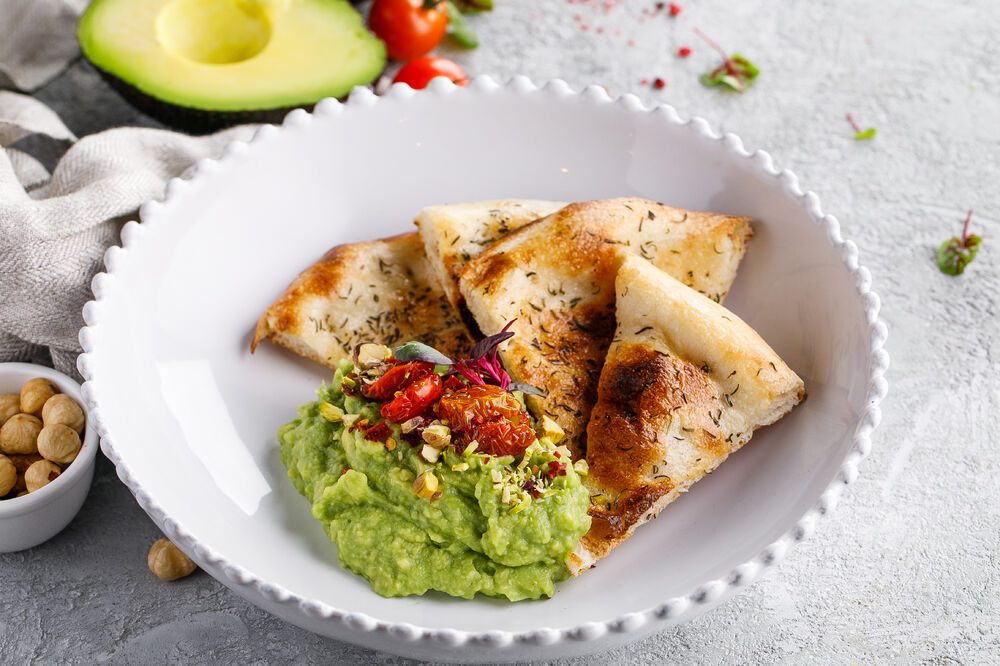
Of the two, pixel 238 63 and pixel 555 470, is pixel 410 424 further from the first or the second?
pixel 238 63

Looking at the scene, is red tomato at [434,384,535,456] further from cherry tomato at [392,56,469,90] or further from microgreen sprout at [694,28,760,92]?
microgreen sprout at [694,28,760,92]

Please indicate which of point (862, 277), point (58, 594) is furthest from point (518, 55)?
point (58, 594)

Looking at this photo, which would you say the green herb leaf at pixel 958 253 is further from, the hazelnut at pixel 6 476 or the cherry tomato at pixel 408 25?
the hazelnut at pixel 6 476

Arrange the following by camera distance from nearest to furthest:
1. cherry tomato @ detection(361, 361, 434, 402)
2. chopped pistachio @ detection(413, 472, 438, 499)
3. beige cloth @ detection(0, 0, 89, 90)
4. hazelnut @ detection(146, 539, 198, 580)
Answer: chopped pistachio @ detection(413, 472, 438, 499)
cherry tomato @ detection(361, 361, 434, 402)
hazelnut @ detection(146, 539, 198, 580)
beige cloth @ detection(0, 0, 89, 90)

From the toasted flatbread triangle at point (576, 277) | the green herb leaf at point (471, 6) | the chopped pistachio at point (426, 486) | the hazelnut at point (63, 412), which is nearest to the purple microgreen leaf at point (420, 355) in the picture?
the toasted flatbread triangle at point (576, 277)

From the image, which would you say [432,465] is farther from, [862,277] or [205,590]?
[862,277]

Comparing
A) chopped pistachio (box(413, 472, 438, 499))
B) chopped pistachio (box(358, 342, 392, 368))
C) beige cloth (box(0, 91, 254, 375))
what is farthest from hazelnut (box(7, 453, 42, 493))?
chopped pistachio (box(413, 472, 438, 499))
